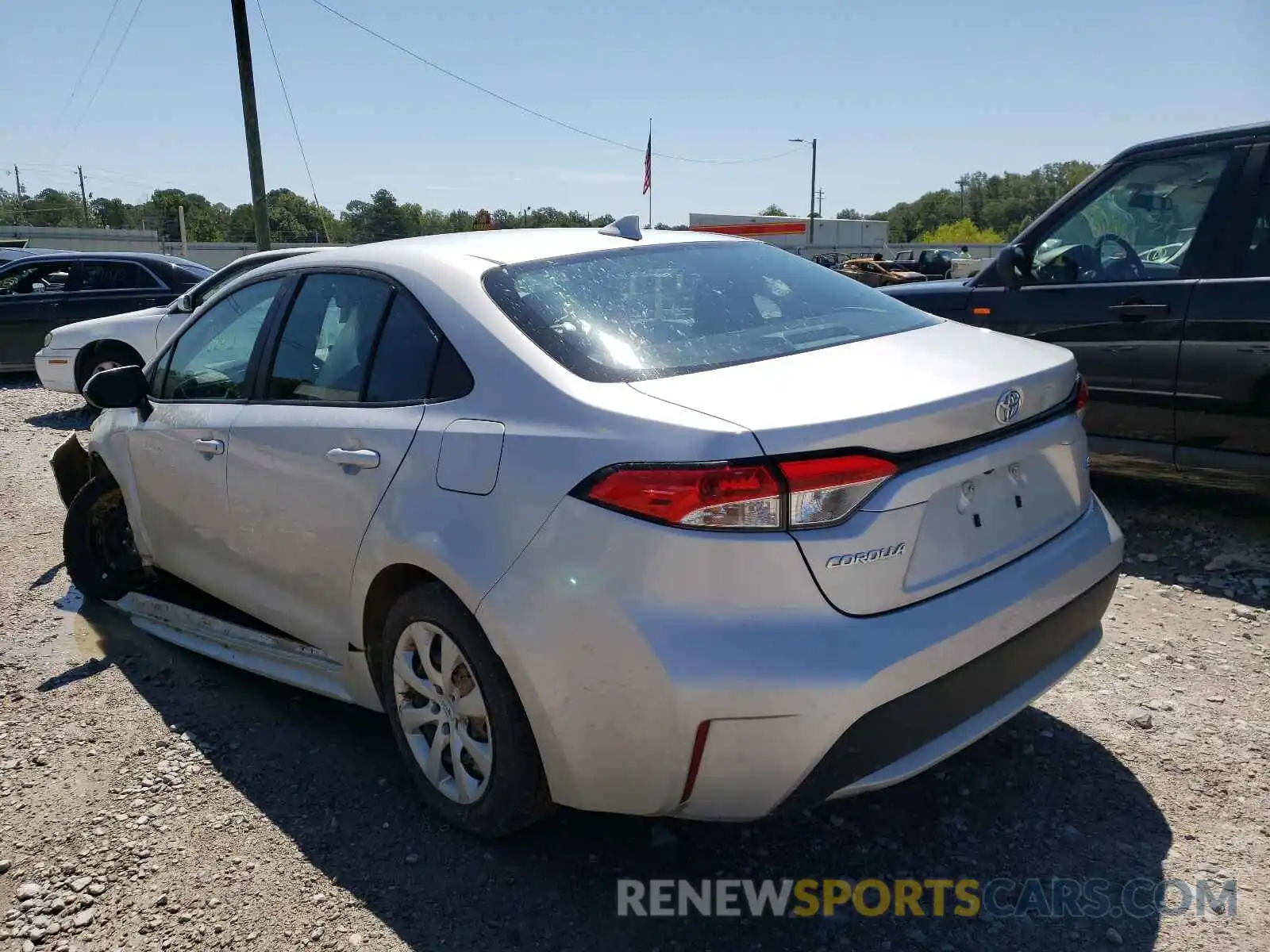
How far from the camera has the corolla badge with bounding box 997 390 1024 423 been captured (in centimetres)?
242

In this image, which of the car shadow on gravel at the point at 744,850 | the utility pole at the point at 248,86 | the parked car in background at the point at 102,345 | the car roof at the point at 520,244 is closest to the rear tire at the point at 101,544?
the car shadow on gravel at the point at 744,850

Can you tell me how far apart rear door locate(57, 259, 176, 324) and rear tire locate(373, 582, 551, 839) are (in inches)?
424

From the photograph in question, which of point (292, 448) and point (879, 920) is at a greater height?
point (292, 448)

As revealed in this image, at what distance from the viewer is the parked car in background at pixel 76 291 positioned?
39.5ft

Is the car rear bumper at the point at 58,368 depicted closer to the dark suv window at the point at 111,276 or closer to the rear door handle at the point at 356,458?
the dark suv window at the point at 111,276

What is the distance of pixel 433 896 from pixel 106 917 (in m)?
0.85

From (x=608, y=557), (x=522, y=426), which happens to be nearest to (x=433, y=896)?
(x=608, y=557)

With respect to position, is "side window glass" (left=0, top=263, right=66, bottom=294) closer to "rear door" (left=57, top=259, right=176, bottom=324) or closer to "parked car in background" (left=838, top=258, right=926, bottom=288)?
"rear door" (left=57, top=259, right=176, bottom=324)

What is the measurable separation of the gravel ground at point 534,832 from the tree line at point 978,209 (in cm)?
10400

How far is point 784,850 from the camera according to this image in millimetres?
2648

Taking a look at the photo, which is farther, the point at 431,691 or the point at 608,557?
the point at 431,691

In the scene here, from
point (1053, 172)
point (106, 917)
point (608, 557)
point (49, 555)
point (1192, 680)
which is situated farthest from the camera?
point (1053, 172)

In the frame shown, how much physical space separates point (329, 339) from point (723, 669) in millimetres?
1887

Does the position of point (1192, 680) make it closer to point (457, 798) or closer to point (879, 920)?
point (879, 920)
